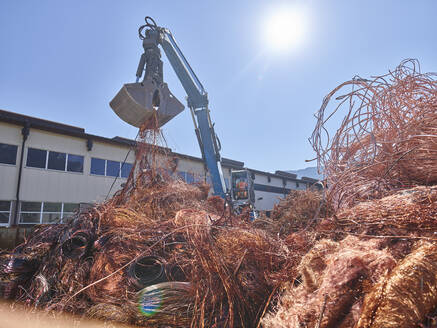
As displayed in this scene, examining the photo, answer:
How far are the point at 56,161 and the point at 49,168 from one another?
51cm

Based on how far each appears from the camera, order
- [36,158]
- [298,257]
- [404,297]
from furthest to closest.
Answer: [36,158]
[298,257]
[404,297]

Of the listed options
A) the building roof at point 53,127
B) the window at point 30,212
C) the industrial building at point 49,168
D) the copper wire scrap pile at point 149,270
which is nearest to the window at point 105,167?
the industrial building at point 49,168

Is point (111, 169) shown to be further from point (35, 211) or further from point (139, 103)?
point (139, 103)

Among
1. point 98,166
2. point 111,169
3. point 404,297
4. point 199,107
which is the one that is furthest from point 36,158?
point 404,297

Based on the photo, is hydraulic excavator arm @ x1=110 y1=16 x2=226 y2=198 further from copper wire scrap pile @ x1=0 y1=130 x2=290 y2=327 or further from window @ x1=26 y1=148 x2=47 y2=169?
window @ x1=26 y1=148 x2=47 y2=169

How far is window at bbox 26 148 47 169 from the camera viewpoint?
13.8 m

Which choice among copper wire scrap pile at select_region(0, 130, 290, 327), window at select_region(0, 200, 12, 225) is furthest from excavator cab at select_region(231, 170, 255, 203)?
window at select_region(0, 200, 12, 225)

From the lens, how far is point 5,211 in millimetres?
12758

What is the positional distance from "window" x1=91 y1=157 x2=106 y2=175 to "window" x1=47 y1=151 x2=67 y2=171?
5.03ft

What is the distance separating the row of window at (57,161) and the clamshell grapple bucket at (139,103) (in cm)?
760

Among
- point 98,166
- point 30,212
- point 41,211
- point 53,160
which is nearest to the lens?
point 30,212

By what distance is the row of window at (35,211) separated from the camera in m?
12.8

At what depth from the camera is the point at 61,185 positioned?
1475cm

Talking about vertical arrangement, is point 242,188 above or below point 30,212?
above
